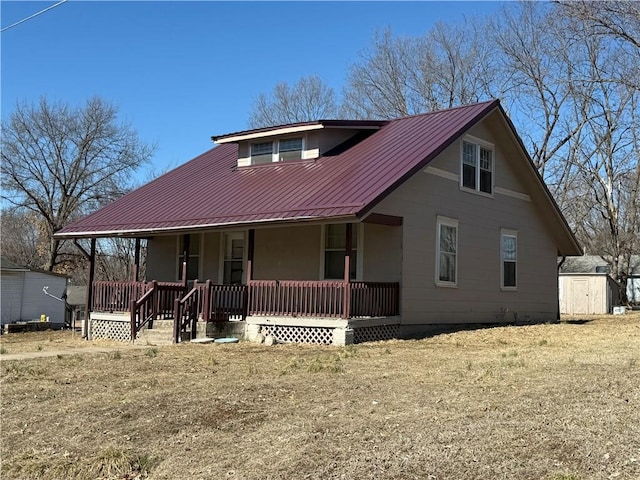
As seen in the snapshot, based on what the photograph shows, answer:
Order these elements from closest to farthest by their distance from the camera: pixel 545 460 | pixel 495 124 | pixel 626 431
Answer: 1. pixel 545 460
2. pixel 626 431
3. pixel 495 124

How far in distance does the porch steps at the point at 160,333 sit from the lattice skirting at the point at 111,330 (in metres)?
1.10

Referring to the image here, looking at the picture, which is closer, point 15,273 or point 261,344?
point 261,344

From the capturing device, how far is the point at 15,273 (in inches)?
1125

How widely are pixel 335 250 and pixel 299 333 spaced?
10.3ft

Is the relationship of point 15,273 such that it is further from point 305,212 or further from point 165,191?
point 305,212

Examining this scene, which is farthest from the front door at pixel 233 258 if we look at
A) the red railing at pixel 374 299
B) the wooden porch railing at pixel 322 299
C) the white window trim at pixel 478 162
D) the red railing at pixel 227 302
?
the white window trim at pixel 478 162

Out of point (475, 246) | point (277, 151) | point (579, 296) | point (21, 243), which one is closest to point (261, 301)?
point (277, 151)

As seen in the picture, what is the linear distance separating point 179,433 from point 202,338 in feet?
27.9

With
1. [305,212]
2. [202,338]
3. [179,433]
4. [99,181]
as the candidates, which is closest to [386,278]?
[305,212]

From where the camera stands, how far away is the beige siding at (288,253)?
55.8 ft

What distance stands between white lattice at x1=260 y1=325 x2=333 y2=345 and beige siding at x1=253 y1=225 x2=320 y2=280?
2.64 metres

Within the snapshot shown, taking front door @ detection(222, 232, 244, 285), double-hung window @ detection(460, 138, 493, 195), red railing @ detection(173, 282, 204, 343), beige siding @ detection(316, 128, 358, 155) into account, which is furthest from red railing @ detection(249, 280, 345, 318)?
double-hung window @ detection(460, 138, 493, 195)

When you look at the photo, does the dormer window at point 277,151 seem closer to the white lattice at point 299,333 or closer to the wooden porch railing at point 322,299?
the wooden porch railing at point 322,299

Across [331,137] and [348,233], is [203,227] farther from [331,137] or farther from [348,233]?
[331,137]
